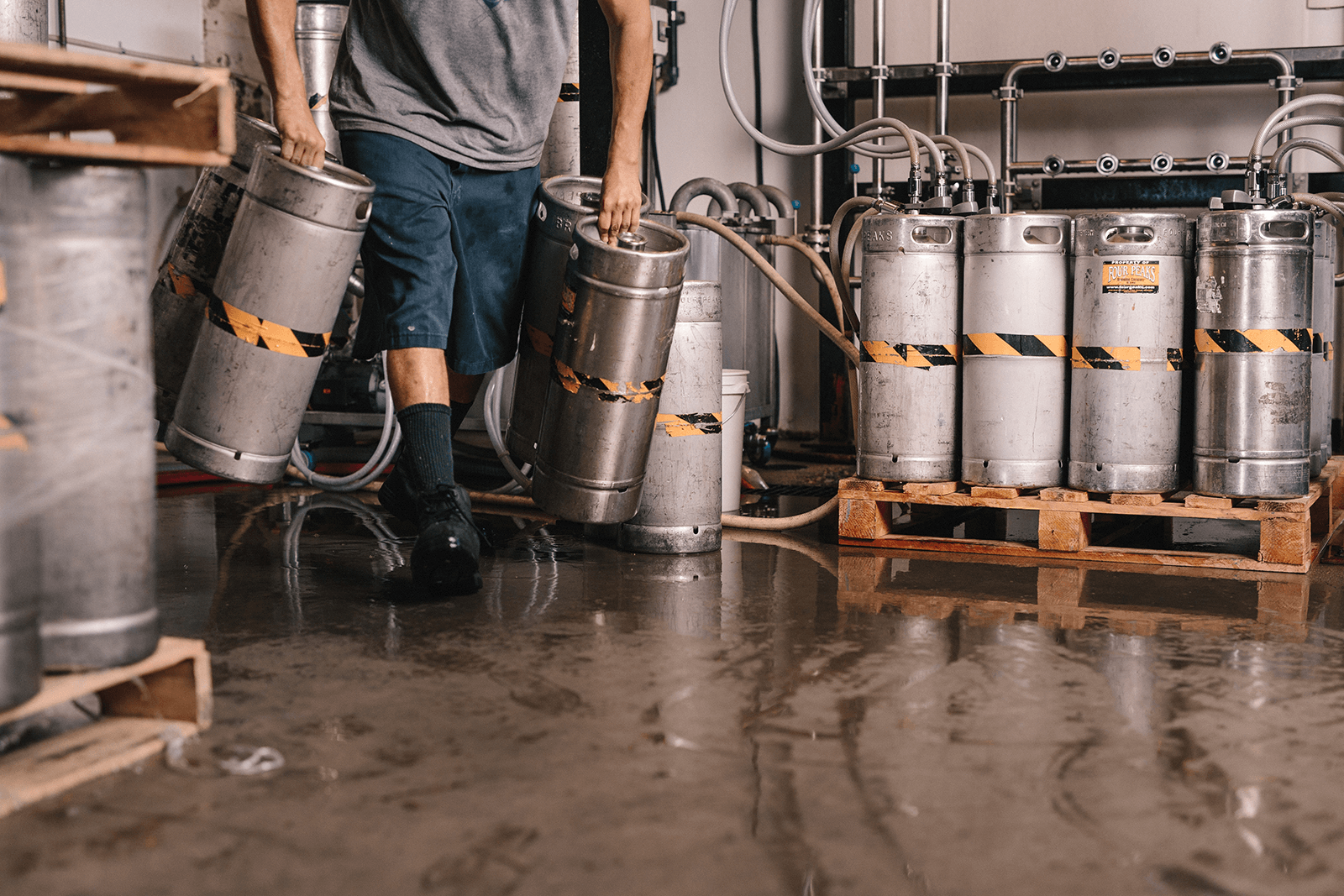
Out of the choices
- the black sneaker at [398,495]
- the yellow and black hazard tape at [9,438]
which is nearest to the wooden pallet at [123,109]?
the yellow and black hazard tape at [9,438]

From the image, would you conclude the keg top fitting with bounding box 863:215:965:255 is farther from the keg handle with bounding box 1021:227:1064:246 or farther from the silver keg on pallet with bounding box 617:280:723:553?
the silver keg on pallet with bounding box 617:280:723:553

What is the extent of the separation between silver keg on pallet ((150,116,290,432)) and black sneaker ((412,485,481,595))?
2.44 ft

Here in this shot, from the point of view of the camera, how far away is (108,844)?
155 cm

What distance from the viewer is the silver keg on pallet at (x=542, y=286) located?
3.35 meters

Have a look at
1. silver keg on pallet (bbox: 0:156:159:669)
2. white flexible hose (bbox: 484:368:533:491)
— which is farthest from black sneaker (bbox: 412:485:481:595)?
white flexible hose (bbox: 484:368:533:491)

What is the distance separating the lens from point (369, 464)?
4.41 m

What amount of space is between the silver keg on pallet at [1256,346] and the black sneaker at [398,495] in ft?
6.90

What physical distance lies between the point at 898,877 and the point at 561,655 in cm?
106

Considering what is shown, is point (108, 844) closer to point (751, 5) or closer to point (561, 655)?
point (561, 655)

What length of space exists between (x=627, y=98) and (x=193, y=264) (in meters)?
1.19

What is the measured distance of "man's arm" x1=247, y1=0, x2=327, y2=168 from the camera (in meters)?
2.87

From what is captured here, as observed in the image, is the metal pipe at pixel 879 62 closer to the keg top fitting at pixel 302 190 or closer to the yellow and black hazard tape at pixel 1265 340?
the yellow and black hazard tape at pixel 1265 340

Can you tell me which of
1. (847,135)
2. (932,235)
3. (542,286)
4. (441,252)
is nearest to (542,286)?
(542,286)

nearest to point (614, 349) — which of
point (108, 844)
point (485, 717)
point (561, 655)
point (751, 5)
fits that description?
point (561, 655)
